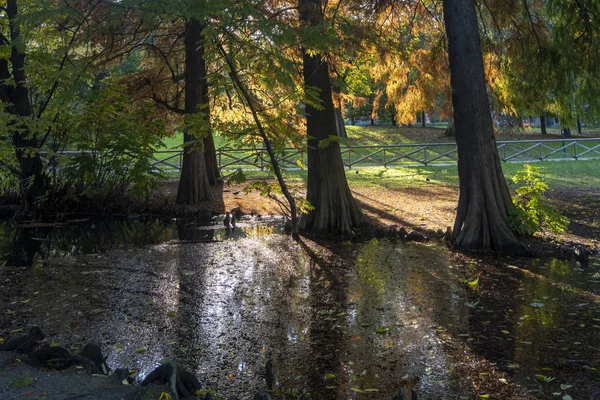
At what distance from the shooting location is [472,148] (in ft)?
38.6

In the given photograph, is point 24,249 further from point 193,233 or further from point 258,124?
point 258,124

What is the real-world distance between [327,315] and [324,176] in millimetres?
6539

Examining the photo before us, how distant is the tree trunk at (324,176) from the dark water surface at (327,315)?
1271mm

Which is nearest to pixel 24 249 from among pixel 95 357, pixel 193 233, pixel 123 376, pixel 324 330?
pixel 193 233

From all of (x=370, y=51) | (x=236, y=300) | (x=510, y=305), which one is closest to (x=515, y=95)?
(x=370, y=51)

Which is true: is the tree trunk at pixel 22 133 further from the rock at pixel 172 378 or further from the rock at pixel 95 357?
the rock at pixel 172 378

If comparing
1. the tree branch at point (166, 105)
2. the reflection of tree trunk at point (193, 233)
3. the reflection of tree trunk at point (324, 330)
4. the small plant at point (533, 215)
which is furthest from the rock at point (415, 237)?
the tree branch at point (166, 105)

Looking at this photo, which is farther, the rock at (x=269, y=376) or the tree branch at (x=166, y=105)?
the tree branch at (x=166, y=105)

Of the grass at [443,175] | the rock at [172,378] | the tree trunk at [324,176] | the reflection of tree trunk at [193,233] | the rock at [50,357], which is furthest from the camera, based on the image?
the grass at [443,175]

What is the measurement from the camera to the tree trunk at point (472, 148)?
11.5 meters

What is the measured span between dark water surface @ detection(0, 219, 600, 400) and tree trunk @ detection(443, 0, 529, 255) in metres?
0.79

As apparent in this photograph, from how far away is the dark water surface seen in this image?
576 centimetres

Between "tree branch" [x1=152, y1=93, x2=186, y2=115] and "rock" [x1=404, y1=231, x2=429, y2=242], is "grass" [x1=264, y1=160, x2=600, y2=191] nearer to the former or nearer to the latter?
"tree branch" [x1=152, y1=93, x2=186, y2=115]

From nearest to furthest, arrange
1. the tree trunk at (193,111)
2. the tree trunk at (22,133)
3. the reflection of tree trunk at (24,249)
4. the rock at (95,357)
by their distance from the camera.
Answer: the rock at (95,357)
the reflection of tree trunk at (24,249)
the tree trunk at (22,133)
the tree trunk at (193,111)
